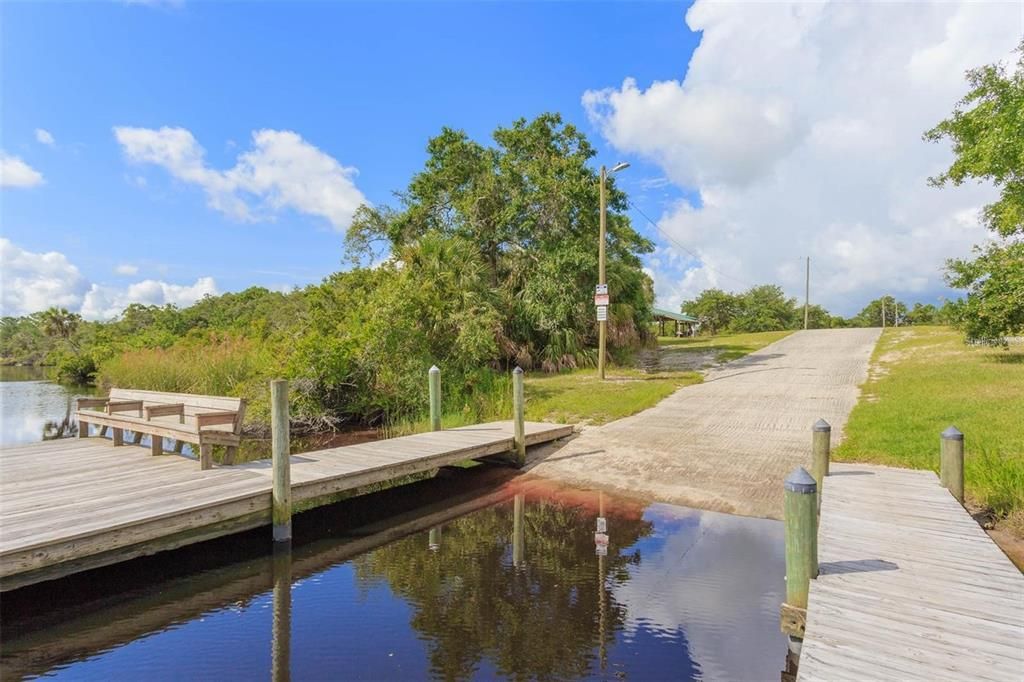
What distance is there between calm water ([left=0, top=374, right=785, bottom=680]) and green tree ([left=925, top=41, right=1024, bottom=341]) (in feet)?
48.9

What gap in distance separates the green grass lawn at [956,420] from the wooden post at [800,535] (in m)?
3.86

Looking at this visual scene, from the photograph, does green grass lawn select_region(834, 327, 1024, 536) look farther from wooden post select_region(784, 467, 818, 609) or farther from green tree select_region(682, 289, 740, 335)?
green tree select_region(682, 289, 740, 335)

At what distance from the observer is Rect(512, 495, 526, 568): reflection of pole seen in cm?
566

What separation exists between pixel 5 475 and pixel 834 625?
893 cm

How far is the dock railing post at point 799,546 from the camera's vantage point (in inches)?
141

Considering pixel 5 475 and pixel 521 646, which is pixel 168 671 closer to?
pixel 521 646

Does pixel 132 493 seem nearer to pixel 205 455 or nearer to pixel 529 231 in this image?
pixel 205 455

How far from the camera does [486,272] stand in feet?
61.1

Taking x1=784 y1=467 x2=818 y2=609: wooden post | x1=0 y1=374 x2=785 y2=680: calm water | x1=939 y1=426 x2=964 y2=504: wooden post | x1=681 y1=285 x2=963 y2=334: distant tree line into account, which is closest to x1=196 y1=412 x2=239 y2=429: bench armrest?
x1=0 y1=374 x2=785 y2=680: calm water

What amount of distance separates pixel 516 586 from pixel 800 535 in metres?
2.56

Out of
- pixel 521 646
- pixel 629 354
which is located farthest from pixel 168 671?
pixel 629 354

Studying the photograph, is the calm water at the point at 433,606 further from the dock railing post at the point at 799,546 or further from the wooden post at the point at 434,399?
the wooden post at the point at 434,399

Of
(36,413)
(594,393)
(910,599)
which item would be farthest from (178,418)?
(36,413)

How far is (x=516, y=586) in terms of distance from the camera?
4.98 meters
